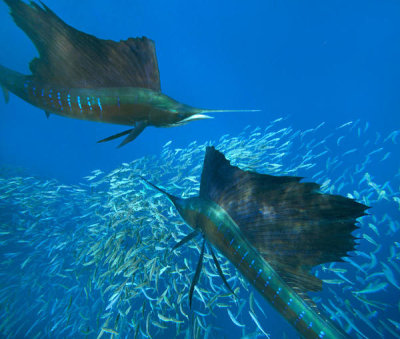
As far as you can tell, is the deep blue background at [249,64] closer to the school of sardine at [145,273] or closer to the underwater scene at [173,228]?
the underwater scene at [173,228]

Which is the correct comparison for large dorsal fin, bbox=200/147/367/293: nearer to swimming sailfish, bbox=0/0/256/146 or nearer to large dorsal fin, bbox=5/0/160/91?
swimming sailfish, bbox=0/0/256/146

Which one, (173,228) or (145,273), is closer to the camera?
(145,273)

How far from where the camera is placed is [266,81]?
63.0 metres

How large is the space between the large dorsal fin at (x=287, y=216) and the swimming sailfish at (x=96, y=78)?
0.39 meters

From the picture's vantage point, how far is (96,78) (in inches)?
44.6

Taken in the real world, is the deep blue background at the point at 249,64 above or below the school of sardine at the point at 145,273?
above

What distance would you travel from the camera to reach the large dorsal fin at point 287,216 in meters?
0.97

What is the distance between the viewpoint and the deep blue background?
43.7 m

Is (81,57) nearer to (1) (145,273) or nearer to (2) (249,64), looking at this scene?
(1) (145,273)

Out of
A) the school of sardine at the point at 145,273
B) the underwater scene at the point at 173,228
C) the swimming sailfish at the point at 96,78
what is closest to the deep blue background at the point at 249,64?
the underwater scene at the point at 173,228

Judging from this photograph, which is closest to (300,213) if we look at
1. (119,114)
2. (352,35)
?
(119,114)

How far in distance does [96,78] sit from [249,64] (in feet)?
228

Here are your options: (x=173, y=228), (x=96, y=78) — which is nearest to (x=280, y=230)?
(x=96, y=78)

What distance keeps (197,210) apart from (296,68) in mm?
69195
